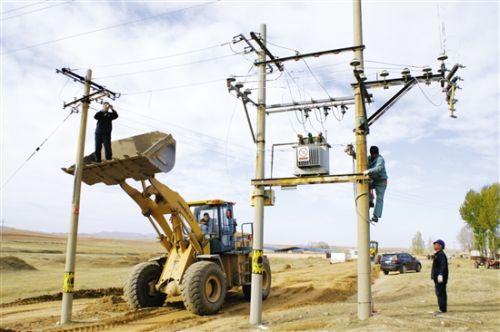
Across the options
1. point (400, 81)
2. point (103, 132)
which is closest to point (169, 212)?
point (103, 132)

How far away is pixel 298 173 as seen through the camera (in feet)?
35.4

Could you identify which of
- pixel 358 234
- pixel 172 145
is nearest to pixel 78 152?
pixel 172 145

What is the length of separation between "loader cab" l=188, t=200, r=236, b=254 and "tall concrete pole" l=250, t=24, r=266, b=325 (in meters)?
3.91

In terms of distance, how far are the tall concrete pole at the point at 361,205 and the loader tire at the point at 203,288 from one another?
4577 millimetres

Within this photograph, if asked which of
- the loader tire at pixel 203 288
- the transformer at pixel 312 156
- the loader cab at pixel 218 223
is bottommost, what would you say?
the loader tire at pixel 203 288

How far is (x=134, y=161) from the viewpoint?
12156 millimetres

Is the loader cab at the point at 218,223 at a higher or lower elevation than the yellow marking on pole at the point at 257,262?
higher

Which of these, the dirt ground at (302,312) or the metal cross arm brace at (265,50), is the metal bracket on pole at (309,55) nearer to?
the metal cross arm brace at (265,50)

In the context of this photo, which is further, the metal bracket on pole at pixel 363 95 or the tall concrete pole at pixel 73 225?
the tall concrete pole at pixel 73 225

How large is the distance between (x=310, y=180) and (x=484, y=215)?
41624 mm

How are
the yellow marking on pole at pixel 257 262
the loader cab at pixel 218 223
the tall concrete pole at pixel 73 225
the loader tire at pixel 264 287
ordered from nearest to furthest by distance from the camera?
the yellow marking on pole at pixel 257 262
the tall concrete pole at pixel 73 225
the loader cab at pixel 218 223
the loader tire at pixel 264 287

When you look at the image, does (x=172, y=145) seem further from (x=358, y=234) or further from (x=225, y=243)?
(x=358, y=234)

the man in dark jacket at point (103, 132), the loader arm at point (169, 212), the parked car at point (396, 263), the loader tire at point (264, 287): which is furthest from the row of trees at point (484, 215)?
the man in dark jacket at point (103, 132)

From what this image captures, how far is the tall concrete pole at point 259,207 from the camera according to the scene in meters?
10.7
